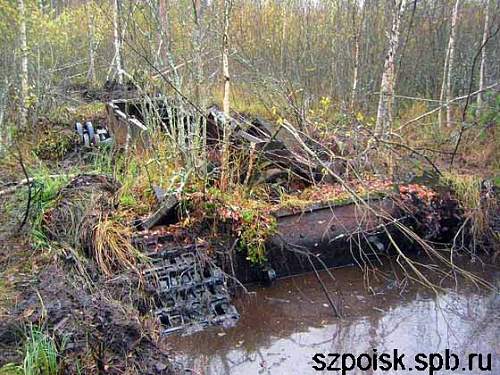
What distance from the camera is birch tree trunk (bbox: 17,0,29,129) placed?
27.6ft

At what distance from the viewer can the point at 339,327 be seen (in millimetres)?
4891

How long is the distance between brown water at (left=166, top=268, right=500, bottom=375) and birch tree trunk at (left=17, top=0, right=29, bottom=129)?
5.79 meters

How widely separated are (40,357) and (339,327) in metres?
2.74

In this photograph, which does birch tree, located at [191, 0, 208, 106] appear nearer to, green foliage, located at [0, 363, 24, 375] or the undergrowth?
the undergrowth

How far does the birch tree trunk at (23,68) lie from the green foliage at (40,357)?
637 cm

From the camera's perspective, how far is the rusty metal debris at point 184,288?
4.86 m

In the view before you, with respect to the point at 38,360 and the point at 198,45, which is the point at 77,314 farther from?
the point at 198,45

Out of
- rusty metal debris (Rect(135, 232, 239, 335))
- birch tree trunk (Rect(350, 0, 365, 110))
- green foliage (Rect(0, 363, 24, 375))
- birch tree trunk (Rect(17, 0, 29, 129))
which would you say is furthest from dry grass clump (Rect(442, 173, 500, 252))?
birch tree trunk (Rect(17, 0, 29, 129))

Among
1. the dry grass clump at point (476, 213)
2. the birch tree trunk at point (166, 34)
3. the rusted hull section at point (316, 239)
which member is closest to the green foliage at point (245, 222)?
the rusted hull section at point (316, 239)

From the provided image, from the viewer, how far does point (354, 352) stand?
176 inches

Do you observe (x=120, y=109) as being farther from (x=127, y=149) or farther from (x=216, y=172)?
(x=216, y=172)

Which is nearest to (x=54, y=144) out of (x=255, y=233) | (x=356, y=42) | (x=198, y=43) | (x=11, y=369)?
(x=198, y=43)

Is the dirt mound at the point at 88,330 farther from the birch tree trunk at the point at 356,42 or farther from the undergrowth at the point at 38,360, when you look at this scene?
the birch tree trunk at the point at 356,42

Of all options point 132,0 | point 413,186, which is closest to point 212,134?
point 132,0
